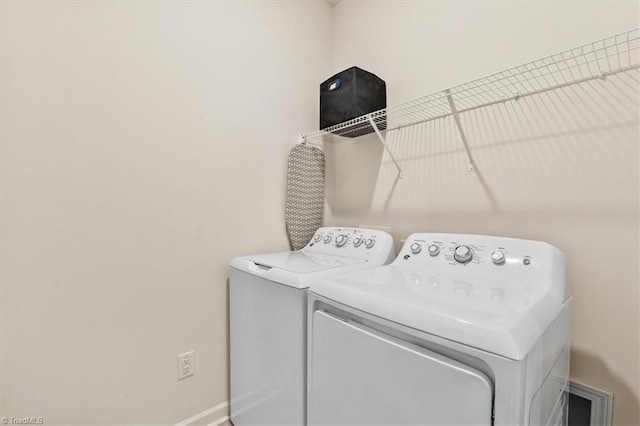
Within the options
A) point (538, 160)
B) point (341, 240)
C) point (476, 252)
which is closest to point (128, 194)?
point (341, 240)

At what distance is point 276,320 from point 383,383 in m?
0.52

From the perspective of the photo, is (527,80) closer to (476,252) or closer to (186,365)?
(476,252)

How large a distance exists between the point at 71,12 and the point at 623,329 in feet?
7.59

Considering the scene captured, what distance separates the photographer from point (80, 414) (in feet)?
3.79

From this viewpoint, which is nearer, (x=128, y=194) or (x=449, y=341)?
(x=449, y=341)

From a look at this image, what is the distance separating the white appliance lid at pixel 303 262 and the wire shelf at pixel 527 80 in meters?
0.72

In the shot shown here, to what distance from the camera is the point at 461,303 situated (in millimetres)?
758

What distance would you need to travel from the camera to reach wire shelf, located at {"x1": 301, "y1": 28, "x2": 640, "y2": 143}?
3.34 ft

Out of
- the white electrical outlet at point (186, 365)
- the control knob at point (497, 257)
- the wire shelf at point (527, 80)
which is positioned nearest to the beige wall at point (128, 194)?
the white electrical outlet at point (186, 365)

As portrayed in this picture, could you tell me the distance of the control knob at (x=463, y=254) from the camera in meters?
1.15

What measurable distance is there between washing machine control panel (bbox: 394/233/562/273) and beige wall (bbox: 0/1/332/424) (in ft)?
2.76

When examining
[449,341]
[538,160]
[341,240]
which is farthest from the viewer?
[341,240]

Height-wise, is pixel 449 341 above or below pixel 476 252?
below

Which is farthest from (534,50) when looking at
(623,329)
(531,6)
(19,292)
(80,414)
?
(80,414)
